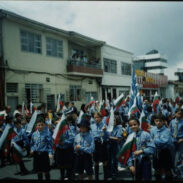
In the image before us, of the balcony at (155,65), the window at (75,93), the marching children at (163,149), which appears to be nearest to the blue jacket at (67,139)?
the marching children at (163,149)

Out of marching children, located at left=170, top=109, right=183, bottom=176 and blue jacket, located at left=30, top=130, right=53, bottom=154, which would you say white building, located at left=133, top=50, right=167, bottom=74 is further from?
blue jacket, located at left=30, top=130, right=53, bottom=154

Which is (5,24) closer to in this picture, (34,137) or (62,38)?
(62,38)

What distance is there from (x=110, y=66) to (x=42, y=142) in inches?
804

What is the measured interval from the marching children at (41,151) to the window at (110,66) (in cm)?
1932

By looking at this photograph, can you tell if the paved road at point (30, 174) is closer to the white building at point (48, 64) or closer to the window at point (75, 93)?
the white building at point (48, 64)

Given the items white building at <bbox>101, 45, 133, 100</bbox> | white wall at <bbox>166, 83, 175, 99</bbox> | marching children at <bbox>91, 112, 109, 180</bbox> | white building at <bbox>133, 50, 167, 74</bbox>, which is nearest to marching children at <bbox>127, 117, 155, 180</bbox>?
marching children at <bbox>91, 112, 109, 180</bbox>

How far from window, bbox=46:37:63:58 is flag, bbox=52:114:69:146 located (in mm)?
12908

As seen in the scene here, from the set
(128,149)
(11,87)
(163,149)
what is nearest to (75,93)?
(11,87)

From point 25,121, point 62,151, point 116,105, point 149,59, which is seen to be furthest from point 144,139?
point 149,59

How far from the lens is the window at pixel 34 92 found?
15.2 metres

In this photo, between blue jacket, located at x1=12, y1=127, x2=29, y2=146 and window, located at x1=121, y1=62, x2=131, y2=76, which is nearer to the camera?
blue jacket, located at x1=12, y1=127, x2=29, y2=146

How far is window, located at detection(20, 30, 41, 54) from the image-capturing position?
607 inches

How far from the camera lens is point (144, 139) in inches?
162

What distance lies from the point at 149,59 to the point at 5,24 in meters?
33.1
